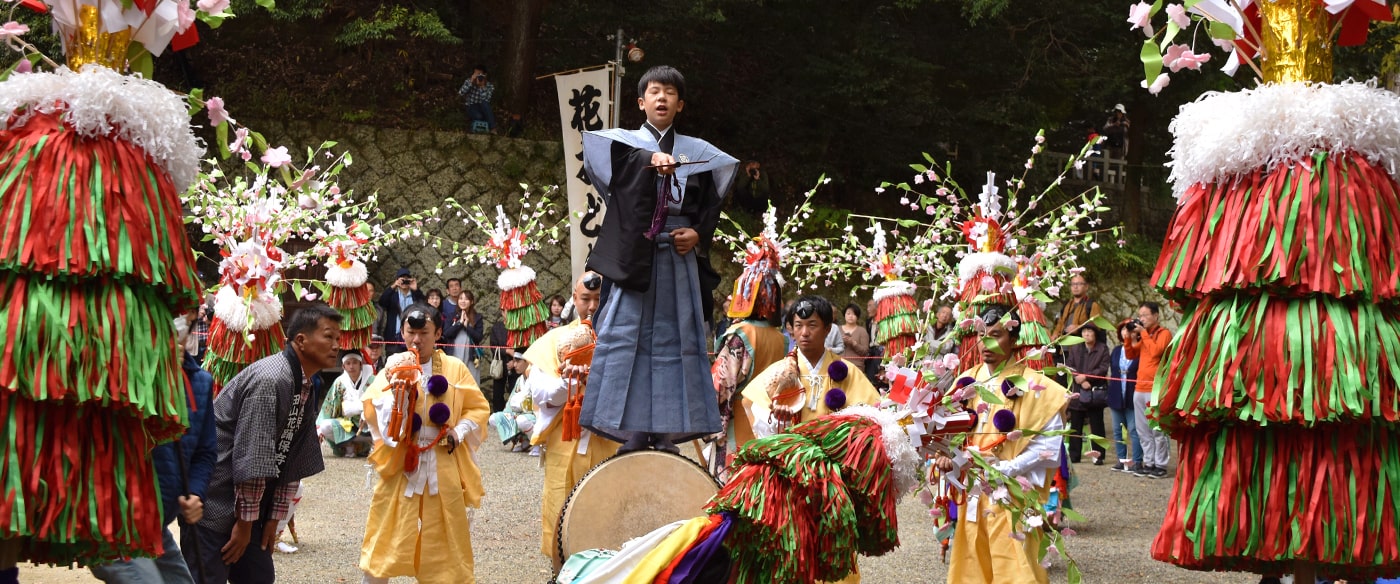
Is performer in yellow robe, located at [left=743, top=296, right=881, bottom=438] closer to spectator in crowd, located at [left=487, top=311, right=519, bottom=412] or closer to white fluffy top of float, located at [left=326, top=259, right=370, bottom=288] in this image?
white fluffy top of float, located at [left=326, top=259, right=370, bottom=288]

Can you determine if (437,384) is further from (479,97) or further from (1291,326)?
(479,97)

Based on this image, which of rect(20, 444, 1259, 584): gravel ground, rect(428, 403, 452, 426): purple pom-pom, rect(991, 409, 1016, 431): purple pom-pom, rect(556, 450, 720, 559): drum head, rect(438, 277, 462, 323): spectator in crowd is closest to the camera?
rect(556, 450, 720, 559): drum head

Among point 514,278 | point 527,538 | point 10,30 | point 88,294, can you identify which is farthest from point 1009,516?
point 514,278

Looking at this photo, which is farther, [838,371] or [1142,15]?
[838,371]

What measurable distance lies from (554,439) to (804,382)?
132 cm

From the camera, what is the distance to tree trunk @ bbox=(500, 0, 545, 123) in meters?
18.5

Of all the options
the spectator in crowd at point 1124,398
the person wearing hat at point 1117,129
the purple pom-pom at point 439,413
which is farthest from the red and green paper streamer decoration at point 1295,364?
the person wearing hat at point 1117,129

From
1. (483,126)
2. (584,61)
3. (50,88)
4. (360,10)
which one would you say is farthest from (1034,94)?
(50,88)

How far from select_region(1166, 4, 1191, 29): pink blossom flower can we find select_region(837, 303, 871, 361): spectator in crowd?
35.0ft

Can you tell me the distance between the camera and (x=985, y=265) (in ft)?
28.2

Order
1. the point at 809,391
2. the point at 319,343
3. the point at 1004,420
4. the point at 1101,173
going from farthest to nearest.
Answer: the point at 1101,173 → the point at 809,391 → the point at 1004,420 → the point at 319,343

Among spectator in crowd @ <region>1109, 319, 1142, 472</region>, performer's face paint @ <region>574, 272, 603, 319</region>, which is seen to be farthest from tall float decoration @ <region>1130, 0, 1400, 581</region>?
spectator in crowd @ <region>1109, 319, 1142, 472</region>

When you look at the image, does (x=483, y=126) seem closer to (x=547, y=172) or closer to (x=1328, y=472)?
(x=547, y=172)

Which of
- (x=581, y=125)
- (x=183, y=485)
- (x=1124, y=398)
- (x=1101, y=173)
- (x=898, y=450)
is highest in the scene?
(x=581, y=125)
